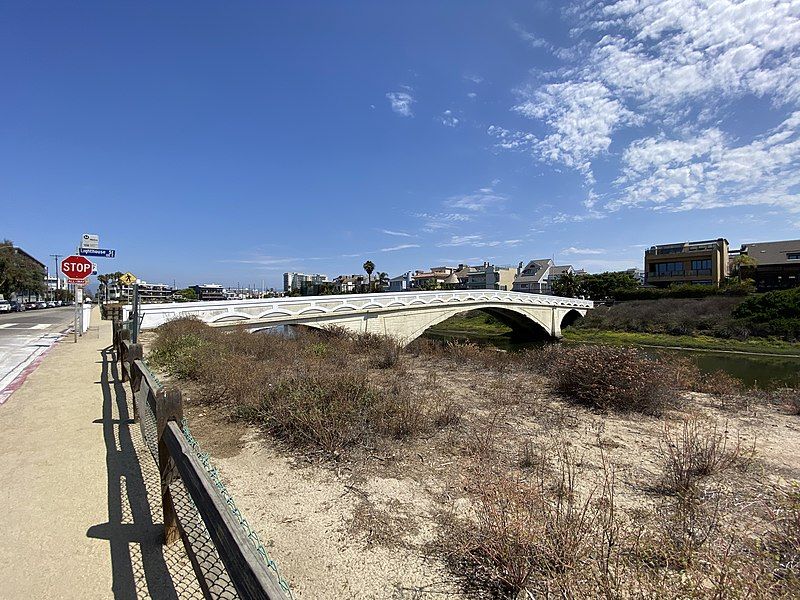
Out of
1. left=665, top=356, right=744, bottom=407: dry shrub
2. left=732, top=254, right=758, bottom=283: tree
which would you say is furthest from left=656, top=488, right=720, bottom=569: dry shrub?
left=732, top=254, right=758, bottom=283: tree

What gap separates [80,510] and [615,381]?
715cm

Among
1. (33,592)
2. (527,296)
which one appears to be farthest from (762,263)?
(33,592)

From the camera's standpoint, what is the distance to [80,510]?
10.5 feet

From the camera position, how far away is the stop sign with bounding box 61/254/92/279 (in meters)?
12.6

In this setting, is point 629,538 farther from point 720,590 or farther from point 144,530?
point 144,530

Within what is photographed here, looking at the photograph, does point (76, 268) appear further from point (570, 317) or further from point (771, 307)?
point (771, 307)

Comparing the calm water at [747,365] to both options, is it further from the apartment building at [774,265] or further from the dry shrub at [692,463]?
the apartment building at [774,265]

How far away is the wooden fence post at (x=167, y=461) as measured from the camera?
2.75 meters

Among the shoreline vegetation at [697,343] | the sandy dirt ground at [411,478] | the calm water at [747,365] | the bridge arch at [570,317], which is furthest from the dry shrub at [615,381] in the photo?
the bridge arch at [570,317]

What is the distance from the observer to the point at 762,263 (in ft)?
162

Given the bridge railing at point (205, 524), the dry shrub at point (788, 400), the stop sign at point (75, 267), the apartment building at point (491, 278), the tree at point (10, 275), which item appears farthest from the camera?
the apartment building at point (491, 278)

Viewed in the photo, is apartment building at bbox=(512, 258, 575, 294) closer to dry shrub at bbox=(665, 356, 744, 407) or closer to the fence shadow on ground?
dry shrub at bbox=(665, 356, 744, 407)

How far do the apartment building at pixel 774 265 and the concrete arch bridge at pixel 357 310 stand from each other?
30.5 meters

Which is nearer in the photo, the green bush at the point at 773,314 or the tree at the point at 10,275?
the green bush at the point at 773,314
